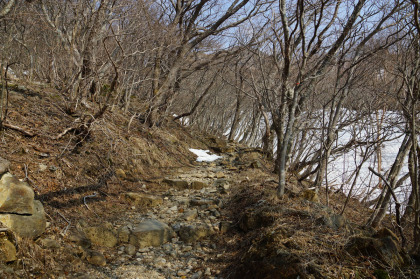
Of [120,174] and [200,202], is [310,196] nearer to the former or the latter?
[200,202]

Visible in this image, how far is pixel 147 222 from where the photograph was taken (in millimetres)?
4301

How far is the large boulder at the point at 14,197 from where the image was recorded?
2.78 m

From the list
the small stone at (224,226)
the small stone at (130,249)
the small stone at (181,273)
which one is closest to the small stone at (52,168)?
the small stone at (130,249)

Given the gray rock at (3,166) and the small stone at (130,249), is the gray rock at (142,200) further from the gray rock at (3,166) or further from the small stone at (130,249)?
the gray rock at (3,166)

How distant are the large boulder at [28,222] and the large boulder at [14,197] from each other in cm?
6

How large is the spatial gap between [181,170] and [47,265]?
5206mm

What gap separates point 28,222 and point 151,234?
1.67m

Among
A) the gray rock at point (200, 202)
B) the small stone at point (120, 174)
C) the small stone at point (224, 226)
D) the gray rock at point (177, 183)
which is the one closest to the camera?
the small stone at point (224, 226)

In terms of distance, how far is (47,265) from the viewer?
2.68m

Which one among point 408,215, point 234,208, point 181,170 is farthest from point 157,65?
point 408,215

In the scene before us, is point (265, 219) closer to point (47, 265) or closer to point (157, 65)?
point (47, 265)

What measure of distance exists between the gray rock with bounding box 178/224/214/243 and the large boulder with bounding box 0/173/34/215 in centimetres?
217

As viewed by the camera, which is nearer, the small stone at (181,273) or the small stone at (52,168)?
the small stone at (181,273)

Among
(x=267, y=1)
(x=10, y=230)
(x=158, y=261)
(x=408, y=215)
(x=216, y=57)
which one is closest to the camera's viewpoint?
(x=10, y=230)
